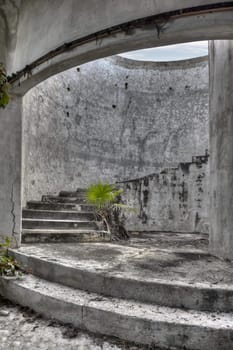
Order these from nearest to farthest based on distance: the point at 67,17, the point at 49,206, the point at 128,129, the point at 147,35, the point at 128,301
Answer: the point at 128,301 < the point at 147,35 < the point at 67,17 < the point at 49,206 < the point at 128,129

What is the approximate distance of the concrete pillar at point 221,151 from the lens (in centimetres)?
302

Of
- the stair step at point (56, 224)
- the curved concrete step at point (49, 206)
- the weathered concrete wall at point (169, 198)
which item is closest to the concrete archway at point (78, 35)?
the stair step at point (56, 224)

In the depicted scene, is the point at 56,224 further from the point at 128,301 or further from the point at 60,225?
the point at 128,301

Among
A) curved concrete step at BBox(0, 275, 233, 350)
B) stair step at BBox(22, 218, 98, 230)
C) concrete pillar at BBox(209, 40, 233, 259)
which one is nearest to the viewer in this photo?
curved concrete step at BBox(0, 275, 233, 350)

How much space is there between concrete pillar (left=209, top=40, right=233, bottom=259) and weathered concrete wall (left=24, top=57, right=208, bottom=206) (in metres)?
5.37

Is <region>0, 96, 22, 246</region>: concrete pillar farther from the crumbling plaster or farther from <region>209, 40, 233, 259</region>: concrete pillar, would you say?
the crumbling plaster

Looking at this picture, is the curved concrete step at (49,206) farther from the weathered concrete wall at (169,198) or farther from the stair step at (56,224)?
the weathered concrete wall at (169,198)

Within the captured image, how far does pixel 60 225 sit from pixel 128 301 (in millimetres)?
2481

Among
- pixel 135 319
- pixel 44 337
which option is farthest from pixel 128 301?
pixel 44 337

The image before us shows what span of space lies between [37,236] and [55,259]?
3.69 feet

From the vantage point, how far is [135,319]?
5.94 feet

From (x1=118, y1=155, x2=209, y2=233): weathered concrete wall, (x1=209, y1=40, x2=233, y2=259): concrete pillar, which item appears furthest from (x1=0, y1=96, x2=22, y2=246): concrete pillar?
(x1=118, y1=155, x2=209, y2=233): weathered concrete wall

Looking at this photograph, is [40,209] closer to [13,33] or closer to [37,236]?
[37,236]

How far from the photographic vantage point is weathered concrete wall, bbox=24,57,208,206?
866 centimetres
